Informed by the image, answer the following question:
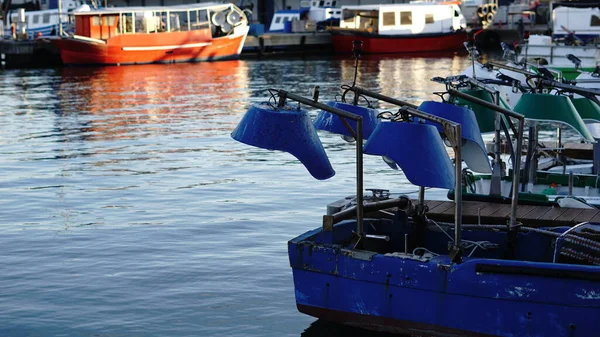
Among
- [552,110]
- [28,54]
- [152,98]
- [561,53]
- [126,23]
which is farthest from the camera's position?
[28,54]

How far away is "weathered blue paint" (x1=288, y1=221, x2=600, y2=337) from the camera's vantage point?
387 inches

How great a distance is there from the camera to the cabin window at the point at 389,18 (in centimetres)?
6047

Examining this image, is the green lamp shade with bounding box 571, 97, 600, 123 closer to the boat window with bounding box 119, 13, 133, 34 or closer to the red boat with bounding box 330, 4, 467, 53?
the boat window with bounding box 119, 13, 133, 34

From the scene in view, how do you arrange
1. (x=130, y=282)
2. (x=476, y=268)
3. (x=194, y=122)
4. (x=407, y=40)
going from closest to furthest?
(x=476, y=268) < (x=130, y=282) < (x=194, y=122) < (x=407, y=40)

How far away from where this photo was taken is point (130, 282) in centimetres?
1312

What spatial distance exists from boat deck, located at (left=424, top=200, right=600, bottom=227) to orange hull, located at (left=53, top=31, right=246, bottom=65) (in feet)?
132

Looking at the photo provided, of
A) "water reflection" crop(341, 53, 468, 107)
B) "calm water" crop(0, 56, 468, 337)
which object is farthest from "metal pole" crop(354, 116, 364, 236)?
"water reflection" crop(341, 53, 468, 107)

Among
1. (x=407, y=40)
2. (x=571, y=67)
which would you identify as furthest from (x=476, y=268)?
(x=407, y=40)

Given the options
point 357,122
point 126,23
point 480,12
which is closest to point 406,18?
point 480,12

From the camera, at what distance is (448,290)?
10.3 m

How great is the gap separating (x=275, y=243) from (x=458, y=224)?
4.91 metres

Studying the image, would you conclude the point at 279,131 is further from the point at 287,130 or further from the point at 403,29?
the point at 403,29

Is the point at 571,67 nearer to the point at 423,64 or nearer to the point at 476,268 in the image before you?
the point at 423,64

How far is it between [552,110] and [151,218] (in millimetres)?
6441
